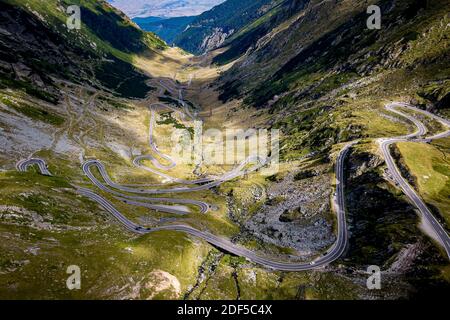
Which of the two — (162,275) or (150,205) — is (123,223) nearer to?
(150,205)

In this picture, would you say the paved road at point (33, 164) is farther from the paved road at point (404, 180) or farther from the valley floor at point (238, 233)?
the paved road at point (404, 180)

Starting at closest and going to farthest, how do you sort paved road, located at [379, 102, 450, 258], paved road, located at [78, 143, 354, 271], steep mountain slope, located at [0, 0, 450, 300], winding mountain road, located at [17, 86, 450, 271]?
1. steep mountain slope, located at [0, 0, 450, 300]
2. paved road, located at [379, 102, 450, 258]
3. paved road, located at [78, 143, 354, 271]
4. winding mountain road, located at [17, 86, 450, 271]

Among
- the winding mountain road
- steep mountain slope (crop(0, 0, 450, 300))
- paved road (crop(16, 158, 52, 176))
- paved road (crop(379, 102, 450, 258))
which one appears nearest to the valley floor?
steep mountain slope (crop(0, 0, 450, 300))

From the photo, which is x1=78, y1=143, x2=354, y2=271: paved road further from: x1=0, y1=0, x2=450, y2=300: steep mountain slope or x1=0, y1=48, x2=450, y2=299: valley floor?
x1=0, y1=48, x2=450, y2=299: valley floor

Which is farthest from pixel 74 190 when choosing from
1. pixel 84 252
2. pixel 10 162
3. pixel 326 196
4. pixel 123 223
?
pixel 326 196

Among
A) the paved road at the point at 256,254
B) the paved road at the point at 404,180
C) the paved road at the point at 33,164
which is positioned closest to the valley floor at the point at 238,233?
the paved road at the point at 256,254

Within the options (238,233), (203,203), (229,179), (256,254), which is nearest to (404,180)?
(256,254)

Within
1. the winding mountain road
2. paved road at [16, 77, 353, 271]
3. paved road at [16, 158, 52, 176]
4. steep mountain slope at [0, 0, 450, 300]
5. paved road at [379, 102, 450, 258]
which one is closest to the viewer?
steep mountain slope at [0, 0, 450, 300]

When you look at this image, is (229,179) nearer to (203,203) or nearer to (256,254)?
(203,203)
